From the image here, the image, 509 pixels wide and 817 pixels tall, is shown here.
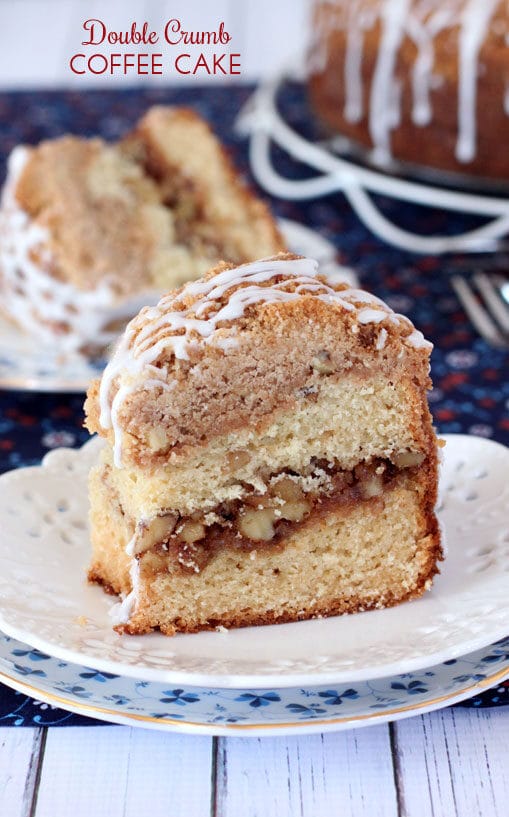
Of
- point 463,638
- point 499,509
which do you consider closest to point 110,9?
point 499,509

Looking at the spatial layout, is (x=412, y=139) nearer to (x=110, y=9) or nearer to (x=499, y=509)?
(x=499, y=509)

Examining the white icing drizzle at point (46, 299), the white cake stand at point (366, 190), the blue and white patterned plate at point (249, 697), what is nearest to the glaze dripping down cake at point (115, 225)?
the white icing drizzle at point (46, 299)

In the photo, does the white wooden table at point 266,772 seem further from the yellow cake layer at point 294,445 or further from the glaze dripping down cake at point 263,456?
the yellow cake layer at point 294,445

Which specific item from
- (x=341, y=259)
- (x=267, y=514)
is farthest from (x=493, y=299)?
(x=267, y=514)

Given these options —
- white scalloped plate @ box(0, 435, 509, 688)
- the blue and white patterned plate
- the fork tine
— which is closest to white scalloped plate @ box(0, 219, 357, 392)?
the fork tine

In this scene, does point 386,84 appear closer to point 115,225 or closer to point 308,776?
point 115,225

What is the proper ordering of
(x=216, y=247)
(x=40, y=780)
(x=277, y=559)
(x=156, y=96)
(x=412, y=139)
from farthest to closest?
(x=156, y=96) < (x=412, y=139) < (x=216, y=247) < (x=277, y=559) < (x=40, y=780)
